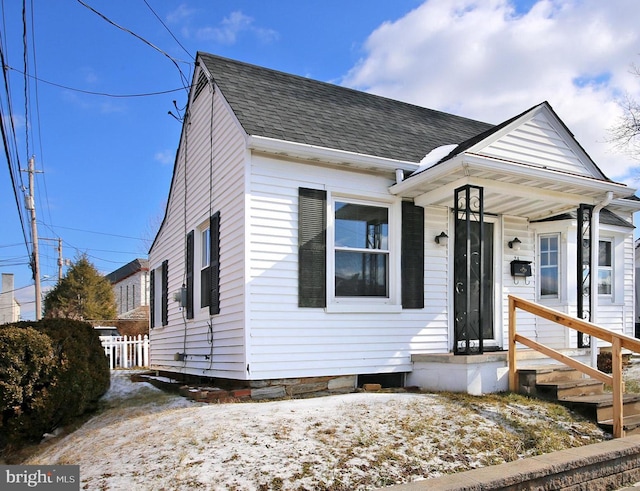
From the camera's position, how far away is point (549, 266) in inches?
383

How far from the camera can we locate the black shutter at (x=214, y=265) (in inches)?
321

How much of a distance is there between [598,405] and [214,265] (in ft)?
17.9

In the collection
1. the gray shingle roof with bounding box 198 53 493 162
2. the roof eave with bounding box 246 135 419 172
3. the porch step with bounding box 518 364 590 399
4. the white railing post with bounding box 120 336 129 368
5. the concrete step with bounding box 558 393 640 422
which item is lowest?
the white railing post with bounding box 120 336 129 368

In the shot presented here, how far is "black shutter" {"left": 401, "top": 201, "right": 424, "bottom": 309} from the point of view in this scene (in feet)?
26.0

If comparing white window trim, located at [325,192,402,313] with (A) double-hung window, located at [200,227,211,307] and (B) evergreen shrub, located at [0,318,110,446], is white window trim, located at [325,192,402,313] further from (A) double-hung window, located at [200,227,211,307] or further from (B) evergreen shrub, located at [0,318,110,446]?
(B) evergreen shrub, located at [0,318,110,446]

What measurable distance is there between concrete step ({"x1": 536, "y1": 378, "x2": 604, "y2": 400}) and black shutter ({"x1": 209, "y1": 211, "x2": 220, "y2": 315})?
4538mm

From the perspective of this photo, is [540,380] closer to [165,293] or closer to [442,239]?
[442,239]

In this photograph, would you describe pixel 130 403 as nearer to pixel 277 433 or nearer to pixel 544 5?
pixel 277 433

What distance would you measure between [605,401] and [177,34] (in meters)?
8.59

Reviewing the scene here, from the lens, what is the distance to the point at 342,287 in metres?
7.65

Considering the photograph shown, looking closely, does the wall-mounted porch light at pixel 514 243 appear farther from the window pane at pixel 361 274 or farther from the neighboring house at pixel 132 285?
the neighboring house at pixel 132 285

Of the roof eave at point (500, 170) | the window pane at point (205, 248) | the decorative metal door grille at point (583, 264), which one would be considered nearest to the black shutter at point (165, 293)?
the window pane at point (205, 248)

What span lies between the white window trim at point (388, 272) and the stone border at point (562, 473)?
3229mm

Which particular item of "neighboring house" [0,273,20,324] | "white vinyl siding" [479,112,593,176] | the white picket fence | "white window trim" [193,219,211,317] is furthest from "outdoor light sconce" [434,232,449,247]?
"neighboring house" [0,273,20,324]
